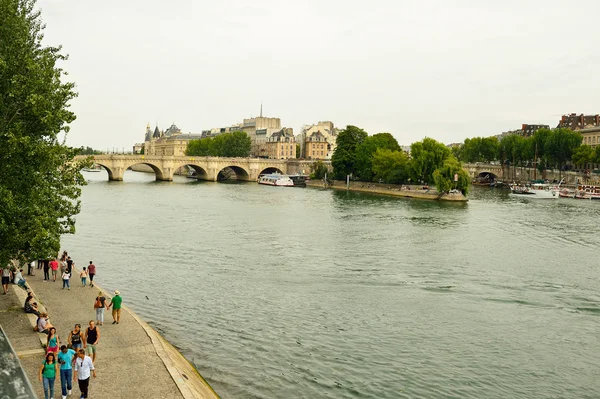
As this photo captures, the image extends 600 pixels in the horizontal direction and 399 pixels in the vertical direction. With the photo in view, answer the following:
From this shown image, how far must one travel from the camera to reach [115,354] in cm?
1438

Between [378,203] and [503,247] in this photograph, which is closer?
[503,247]

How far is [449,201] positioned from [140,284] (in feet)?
190

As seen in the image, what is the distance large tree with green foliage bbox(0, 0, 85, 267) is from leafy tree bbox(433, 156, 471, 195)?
6598cm

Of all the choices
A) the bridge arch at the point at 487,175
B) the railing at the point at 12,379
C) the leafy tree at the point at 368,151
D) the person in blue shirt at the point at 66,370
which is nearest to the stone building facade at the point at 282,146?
the bridge arch at the point at 487,175

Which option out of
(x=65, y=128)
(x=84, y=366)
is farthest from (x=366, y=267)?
(x=84, y=366)

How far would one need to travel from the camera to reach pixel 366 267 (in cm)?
3156

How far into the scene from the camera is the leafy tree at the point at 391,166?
9144 centimetres

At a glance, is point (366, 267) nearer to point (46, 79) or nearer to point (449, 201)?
point (46, 79)

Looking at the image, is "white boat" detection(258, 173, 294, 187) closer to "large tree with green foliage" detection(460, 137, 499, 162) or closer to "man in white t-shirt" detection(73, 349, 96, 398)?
"large tree with green foliage" detection(460, 137, 499, 162)

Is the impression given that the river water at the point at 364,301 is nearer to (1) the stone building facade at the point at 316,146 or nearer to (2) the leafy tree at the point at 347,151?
(2) the leafy tree at the point at 347,151

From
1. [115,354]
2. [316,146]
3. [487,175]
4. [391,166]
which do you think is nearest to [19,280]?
[115,354]

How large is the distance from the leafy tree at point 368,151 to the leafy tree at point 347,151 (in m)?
1.50

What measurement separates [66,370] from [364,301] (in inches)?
576

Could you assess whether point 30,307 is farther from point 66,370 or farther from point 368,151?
point 368,151
